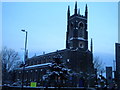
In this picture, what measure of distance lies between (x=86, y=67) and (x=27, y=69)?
799 inches

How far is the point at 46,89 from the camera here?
931 inches

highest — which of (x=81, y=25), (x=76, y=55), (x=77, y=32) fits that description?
(x=81, y=25)

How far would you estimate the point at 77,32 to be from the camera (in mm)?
55844

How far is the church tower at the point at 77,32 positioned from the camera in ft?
182

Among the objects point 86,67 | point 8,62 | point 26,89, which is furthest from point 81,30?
point 26,89

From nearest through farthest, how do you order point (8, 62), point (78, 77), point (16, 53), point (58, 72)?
point (58, 72), point (8, 62), point (16, 53), point (78, 77)

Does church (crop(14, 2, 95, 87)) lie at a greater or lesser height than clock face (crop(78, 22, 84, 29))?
lesser

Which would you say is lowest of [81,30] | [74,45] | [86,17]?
[74,45]

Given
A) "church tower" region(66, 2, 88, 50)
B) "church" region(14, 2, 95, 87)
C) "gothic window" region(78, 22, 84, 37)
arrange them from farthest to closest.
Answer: "gothic window" region(78, 22, 84, 37) < "church tower" region(66, 2, 88, 50) < "church" region(14, 2, 95, 87)

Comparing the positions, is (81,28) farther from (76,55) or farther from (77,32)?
(76,55)

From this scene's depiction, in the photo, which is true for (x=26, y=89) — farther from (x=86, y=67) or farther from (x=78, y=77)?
(x=86, y=67)

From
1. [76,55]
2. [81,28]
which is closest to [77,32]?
[81,28]

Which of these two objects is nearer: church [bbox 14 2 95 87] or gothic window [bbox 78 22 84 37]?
church [bbox 14 2 95 87]

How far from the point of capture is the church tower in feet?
182
